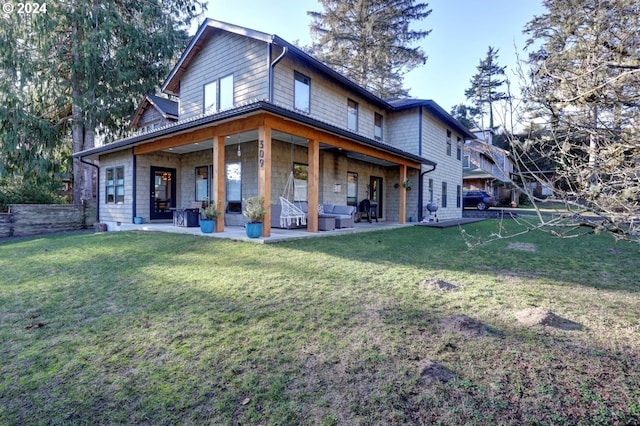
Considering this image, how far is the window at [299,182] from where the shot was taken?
10914 mm

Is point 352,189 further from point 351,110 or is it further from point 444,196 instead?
point 444,196

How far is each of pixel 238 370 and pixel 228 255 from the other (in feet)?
12.5

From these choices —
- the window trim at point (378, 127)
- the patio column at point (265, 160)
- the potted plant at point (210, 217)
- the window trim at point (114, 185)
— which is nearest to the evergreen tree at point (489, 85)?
the window trim at point (378, 127)

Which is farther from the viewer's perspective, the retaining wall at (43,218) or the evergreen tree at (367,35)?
the evergreen tree at (367,35)

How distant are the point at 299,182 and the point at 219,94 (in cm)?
403

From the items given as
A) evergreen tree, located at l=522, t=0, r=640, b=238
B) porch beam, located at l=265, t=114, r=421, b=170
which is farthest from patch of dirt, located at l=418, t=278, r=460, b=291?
porch beam, located at l=265, t=114, r=421, b=170

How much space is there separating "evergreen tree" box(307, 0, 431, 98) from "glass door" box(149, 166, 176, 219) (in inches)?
591

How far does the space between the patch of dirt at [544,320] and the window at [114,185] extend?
13001mm

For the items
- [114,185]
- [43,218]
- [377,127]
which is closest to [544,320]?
[377,127]

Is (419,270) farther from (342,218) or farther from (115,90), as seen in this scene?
(115,90)

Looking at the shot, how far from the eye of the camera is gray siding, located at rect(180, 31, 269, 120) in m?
10.1

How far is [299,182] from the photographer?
36.4 feet

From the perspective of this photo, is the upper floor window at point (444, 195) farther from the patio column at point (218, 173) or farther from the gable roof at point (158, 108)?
the gable roof at point (158, 108)

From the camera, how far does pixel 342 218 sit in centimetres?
1005
